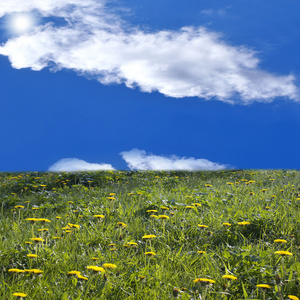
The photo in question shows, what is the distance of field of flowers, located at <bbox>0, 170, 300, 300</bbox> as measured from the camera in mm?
2859

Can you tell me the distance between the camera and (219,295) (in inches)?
112

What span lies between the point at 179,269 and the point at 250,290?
73cm

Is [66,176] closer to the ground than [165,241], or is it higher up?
higher up

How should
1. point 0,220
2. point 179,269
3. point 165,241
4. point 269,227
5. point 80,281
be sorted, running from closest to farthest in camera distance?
point 80,281
point 179,269
point 165,241
point 269,227
point 0,220

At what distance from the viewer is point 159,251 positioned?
12.4 feet

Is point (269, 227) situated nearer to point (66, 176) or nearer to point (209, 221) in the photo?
point (209, 221)

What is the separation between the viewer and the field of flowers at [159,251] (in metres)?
2.86

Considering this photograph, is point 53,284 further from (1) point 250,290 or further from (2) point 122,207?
(2) point 122,207

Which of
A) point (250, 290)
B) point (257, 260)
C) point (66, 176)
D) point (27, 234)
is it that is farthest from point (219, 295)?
point (66, 176)

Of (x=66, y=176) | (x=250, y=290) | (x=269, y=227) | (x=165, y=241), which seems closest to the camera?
(x=250, y=290)

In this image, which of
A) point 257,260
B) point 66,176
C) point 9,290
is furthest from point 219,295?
point 66,176

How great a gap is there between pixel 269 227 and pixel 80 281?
2653 mm

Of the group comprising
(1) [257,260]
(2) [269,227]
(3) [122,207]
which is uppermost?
(3) [122,207]

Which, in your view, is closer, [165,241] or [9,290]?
[9,290]
